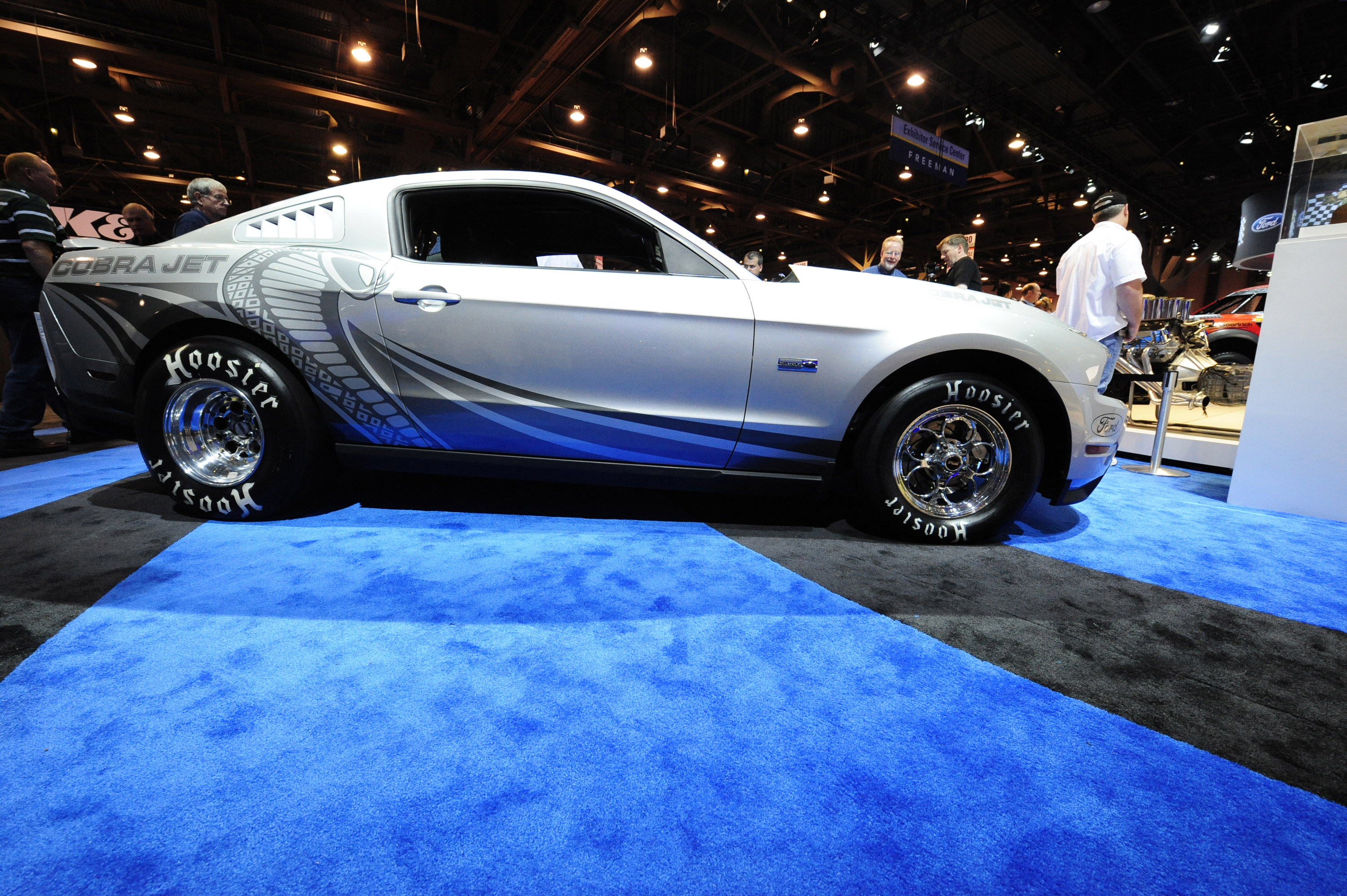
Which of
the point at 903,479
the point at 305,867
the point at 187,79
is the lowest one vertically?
the point at 305,867

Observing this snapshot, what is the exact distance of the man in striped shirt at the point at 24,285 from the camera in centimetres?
326

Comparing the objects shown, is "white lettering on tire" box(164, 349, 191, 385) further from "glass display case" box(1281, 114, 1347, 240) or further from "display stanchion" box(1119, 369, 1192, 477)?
"display stanchion" box(1119, 369, 1192, 477)

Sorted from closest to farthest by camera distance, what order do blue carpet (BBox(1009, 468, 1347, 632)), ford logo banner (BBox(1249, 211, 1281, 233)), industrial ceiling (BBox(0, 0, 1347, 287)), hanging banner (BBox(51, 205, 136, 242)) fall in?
1. blue carpet (BBox(1009, 468, 1347, 632))
2. industrial ceiling (BBox(0, 0, 1347, 287))
3. ford logo banner (BBox(1249, 211, 1281, 233))
4. hanging banner (BBox(51, 205, 136, 242))

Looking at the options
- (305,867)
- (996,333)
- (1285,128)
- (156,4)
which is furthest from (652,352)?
(1285,128)

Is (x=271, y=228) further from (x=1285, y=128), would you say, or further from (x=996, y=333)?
(x=1285, y=128)

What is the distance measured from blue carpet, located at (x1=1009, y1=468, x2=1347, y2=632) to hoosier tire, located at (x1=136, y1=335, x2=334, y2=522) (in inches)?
117

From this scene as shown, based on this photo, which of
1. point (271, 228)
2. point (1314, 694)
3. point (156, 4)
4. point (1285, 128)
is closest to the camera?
point (1314, 694)

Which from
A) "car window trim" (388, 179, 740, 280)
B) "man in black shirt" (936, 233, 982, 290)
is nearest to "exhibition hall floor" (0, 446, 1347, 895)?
"car window trim" (388, 179, 740, 280)

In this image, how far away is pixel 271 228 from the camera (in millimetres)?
2127

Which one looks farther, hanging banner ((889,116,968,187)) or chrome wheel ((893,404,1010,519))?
hanging banner ((889,116,968,187))

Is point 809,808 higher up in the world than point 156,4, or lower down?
lower down

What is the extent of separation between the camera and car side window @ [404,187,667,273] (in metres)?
2.14

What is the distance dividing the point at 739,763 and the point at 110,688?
1.35 metres

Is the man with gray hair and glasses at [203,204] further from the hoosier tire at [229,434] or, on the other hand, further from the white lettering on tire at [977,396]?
the white lettering on tire at [977,396]
